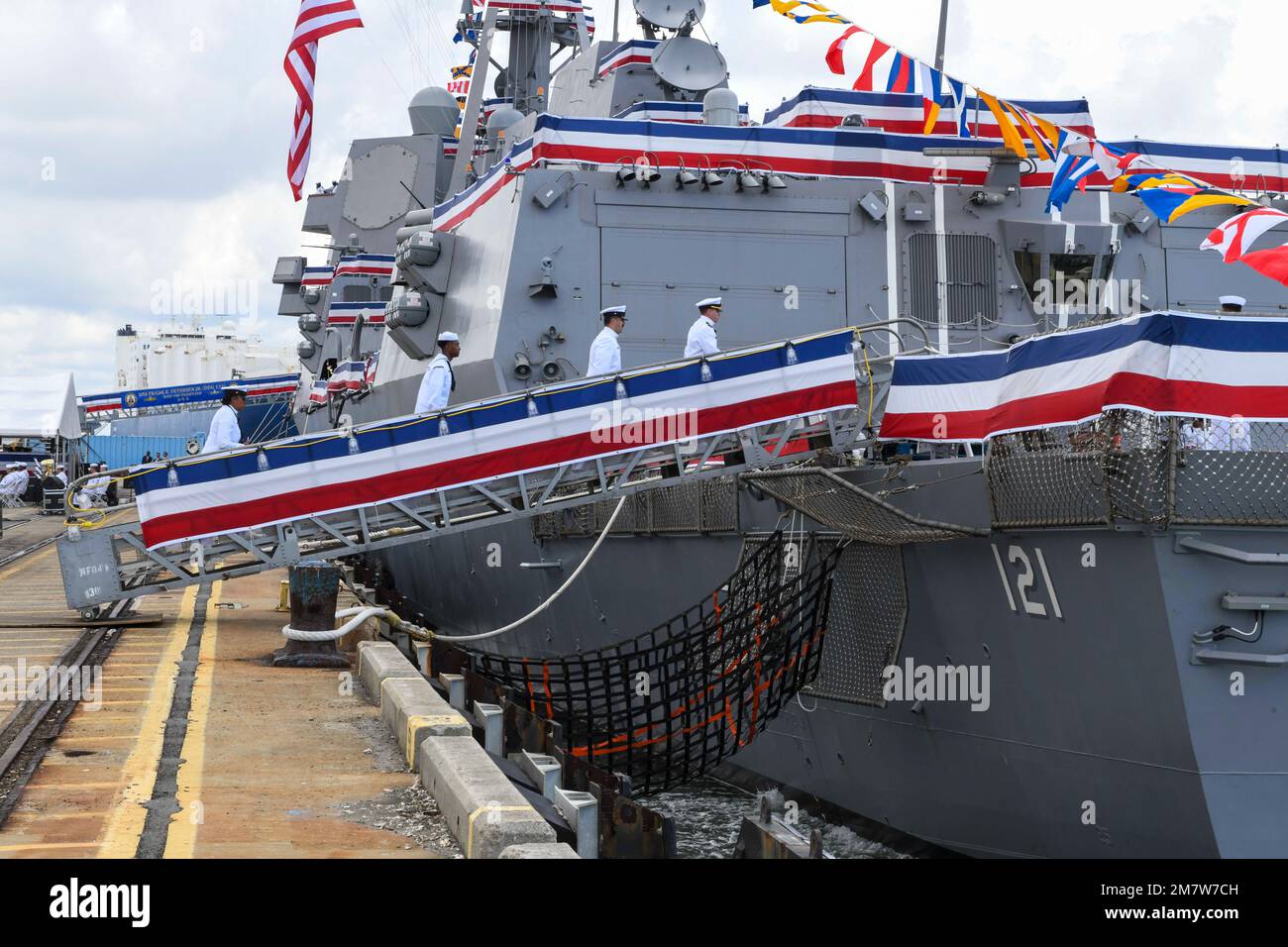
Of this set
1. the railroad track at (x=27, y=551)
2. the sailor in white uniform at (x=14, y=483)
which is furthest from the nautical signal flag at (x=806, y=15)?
the sailor in white uniform at (x=14, y=483)

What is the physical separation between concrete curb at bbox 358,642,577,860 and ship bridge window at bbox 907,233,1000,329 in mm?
5574

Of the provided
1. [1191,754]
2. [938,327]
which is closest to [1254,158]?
[938,327]

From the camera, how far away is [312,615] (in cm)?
971

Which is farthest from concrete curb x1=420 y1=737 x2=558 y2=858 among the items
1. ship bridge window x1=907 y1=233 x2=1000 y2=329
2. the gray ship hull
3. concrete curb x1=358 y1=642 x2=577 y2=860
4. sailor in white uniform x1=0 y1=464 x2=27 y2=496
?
sailor in white uniform x1=0 y1=464 x2=27 y2=496

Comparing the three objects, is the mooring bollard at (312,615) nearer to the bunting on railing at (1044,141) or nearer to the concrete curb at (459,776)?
the concrete curb at (459,776)

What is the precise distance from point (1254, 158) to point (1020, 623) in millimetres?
7964

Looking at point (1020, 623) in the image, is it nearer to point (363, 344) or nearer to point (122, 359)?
point (363, 344)

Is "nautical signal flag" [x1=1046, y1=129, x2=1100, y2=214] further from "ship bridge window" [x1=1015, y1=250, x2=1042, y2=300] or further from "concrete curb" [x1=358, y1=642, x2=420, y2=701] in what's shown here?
"concrete curb" [x1=358, y1=642, x2=420, y2=701]

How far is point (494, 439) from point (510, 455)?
0.49 ft

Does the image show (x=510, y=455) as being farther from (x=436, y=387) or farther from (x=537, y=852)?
(x=537, y=852)

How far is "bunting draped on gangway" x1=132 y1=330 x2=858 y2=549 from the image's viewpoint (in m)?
8.71

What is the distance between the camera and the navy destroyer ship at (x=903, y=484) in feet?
19.8

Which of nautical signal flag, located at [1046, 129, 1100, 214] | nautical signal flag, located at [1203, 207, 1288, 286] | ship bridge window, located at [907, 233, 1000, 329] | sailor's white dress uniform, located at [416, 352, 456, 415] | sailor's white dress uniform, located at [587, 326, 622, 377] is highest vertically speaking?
nautical signal flag, located at [1046, 129, 1100, 214]

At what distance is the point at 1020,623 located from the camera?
22.9 feet
